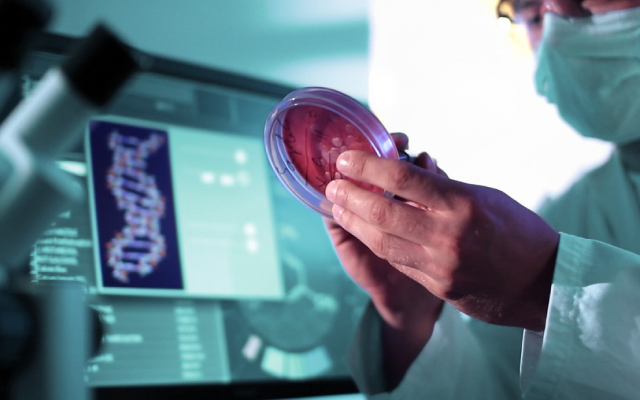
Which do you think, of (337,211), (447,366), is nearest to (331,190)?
(337,211)

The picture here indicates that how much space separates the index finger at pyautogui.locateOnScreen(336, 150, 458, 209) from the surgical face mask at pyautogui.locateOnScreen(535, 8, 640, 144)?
0.50 meters

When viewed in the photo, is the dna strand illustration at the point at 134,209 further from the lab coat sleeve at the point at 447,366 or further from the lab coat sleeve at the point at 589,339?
the lab coat sleeve at the point at 589,339

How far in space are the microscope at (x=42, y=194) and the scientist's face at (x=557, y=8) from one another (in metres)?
0.81

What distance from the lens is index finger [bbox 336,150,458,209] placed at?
0.55 m

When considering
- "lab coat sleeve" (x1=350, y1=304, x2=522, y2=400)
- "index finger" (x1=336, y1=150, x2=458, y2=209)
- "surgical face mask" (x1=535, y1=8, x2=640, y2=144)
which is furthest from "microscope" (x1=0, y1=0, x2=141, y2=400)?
"surgical face mask" (x1=535, y1=8, x2=640, y2=144)

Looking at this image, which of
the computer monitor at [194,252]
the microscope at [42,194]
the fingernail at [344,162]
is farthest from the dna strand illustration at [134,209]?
the microscope at [42,194]

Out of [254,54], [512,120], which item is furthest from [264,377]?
[512,120]

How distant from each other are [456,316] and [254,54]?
620mm

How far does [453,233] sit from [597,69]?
538 mm

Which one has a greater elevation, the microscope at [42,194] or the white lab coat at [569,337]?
the microscope at [42,194]

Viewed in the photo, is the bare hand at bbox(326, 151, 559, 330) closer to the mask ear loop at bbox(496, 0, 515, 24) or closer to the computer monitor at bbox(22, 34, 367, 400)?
the computer monitor at bbox(22, 34, 367, 400)

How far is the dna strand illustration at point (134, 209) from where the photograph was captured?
0.83 m

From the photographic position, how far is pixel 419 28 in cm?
132

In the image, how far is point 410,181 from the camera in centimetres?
55
